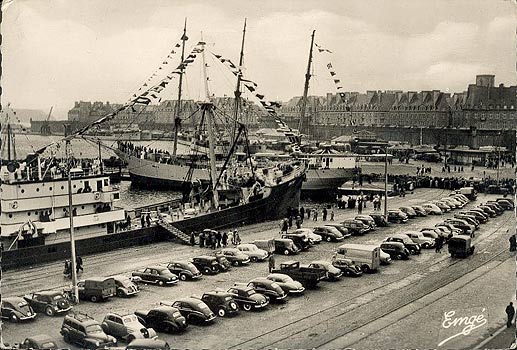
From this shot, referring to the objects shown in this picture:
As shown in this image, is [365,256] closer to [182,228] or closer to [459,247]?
[459,247]

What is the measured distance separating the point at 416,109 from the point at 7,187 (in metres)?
66.5

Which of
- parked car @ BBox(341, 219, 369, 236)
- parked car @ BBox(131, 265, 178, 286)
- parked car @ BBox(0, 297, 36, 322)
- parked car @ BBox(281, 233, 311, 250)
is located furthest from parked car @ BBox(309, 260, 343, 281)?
parked car @ BBox(0, 297, 36, 322)

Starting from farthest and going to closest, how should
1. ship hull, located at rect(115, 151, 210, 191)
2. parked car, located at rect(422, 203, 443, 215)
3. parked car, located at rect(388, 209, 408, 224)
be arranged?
ship hull, located at rect(115, 151, 210, 191) < parked car, located at rect(422, 203, 443, 215) < parked car, located at rect(388, 209, 408, 224)

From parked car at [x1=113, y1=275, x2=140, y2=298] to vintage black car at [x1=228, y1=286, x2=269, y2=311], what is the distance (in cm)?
319

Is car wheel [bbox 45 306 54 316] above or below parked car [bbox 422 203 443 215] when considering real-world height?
below

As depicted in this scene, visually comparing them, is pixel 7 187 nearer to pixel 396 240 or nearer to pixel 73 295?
pixel 73 295

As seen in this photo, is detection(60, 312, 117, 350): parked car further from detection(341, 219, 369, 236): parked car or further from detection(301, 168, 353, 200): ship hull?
detection(301, 168, 353, 200): ship hull

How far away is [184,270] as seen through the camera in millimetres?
20047

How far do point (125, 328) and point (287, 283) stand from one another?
5808 mm

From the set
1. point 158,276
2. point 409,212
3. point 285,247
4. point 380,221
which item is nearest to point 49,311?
point 158,276

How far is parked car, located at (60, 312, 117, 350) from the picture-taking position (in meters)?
13.7

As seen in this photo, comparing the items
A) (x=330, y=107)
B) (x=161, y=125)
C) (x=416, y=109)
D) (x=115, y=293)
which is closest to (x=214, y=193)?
(x=115, y=293)

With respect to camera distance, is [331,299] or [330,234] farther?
[330,234]

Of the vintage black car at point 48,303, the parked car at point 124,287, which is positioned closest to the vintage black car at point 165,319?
the vintage black car at point 48,303
